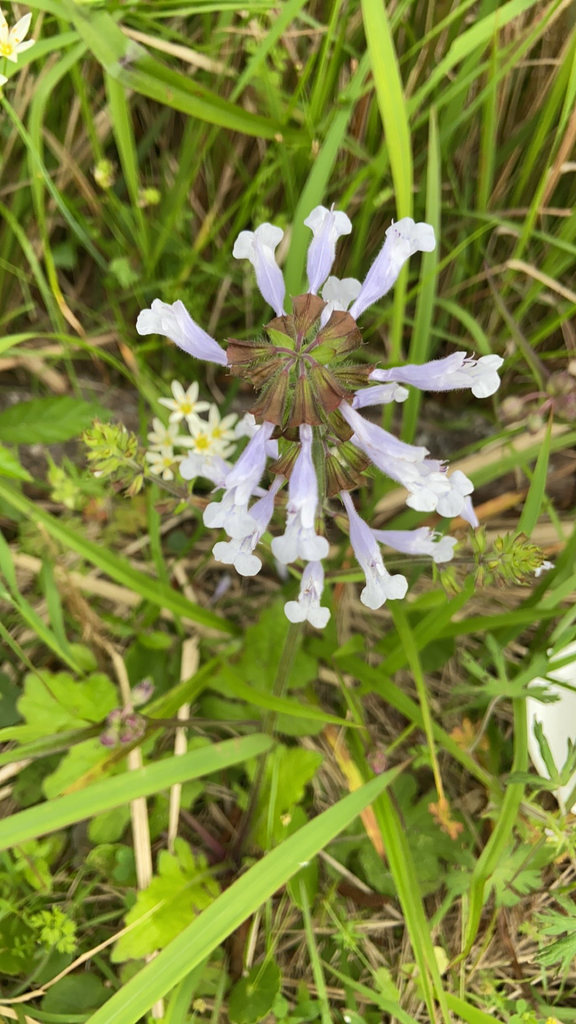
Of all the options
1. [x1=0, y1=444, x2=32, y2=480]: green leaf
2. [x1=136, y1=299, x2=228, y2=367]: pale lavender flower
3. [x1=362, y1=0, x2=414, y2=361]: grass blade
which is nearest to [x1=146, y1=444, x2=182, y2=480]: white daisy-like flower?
[x1=0, y1=444, x2=32, y2=480]: green leaf

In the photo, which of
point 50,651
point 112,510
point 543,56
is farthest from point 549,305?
point 50,651

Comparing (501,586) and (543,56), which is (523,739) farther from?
(543,56)

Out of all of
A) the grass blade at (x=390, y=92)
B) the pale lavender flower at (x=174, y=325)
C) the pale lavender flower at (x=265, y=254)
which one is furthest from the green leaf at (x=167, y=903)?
the grass blade at (x=390, y=92)

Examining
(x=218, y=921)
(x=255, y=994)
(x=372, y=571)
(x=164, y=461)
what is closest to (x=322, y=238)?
(x=372, y=571)

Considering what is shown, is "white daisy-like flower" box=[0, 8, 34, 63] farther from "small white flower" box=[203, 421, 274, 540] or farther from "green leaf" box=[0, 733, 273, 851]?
"green leaf" box=[0, 733, 273, 851]

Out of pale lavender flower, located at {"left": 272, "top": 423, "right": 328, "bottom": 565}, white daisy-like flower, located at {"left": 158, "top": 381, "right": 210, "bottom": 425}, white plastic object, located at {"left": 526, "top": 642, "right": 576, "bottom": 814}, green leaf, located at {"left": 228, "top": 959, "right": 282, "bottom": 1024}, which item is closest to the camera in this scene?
pale lavender flower, located at {"left": 272, "top": 423, "right": 328, "bottom": 565}
